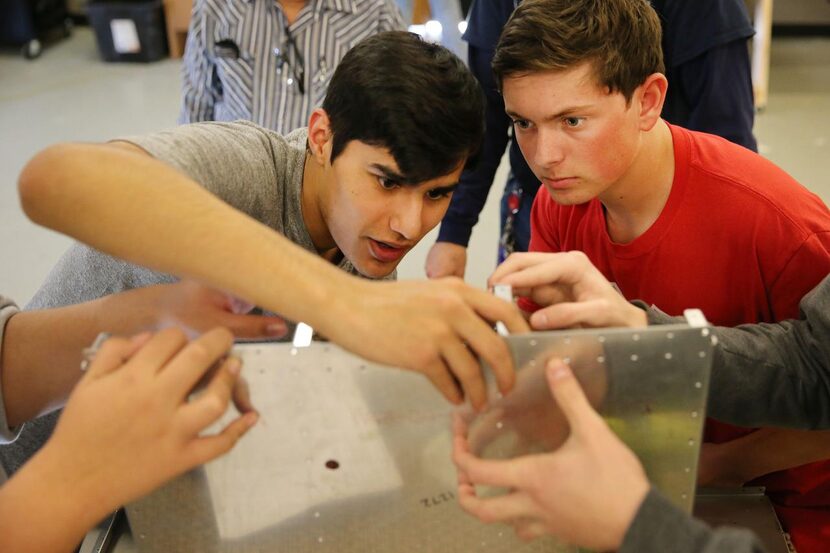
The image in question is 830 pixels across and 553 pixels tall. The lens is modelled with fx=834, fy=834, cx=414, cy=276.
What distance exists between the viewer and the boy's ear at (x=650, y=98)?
46.9 inches

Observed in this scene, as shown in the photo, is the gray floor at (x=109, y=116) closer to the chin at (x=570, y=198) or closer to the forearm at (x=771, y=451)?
the chin at (x=570, y=198)

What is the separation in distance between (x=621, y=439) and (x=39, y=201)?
0.59 meters

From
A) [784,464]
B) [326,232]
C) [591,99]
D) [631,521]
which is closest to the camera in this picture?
[631,521]

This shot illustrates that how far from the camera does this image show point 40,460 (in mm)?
662

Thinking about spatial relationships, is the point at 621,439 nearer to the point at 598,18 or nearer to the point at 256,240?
the point at 256,240

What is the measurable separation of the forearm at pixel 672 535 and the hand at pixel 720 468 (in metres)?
0.43

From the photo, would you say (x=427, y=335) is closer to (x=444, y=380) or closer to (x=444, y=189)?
(x=444, y=380)

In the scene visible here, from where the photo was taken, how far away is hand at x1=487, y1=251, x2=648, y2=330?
0.82 meters

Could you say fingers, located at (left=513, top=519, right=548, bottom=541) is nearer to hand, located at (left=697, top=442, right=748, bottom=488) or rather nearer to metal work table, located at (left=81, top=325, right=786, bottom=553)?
metal work table, located at (left=81, top=325, right=786, bottom=553)

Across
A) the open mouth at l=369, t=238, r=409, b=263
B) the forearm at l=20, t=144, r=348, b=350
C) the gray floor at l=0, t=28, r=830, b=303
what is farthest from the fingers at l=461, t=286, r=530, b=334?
the gray floor at l=0, t=28, r=830, b=303

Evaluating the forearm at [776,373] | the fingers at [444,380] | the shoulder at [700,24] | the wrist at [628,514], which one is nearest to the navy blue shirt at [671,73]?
the shoulder at [700,24]

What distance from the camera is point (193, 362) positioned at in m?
0.68

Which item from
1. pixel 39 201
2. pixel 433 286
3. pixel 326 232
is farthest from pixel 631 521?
pixel 326 232

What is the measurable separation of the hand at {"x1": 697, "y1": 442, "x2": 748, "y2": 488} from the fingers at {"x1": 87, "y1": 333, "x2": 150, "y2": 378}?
27.9 inches
